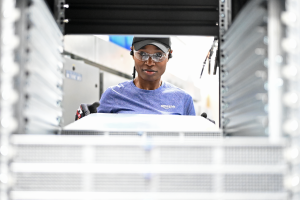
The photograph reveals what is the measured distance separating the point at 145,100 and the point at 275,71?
140 centimetres

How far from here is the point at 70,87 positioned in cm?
285

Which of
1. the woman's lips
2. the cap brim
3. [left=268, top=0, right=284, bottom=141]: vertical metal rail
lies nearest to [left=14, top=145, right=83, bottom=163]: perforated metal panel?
[left=268, top=0, right=284, bottom=141]: vertical metal rail

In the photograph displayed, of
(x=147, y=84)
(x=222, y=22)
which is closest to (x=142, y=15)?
(x=222, y=22)

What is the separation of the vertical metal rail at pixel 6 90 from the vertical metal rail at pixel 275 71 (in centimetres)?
60

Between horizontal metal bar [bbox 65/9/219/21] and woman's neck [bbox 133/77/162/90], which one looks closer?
horizontal metal bar [bbox 65/9/219/21]

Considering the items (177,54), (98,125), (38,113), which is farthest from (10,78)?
(177,54)

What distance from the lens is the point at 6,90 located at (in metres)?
0.70

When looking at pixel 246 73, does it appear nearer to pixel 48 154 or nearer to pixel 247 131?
pixel 247 131

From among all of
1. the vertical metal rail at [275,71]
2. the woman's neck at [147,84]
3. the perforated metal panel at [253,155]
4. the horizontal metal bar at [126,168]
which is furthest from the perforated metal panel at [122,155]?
the woman's neck at [147,84]

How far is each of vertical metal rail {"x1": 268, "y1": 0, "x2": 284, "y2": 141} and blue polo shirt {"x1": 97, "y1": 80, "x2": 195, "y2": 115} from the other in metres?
1.21

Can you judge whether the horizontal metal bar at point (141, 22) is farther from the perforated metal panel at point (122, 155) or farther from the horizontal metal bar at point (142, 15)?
the perforated metal panel at point (122, 155)

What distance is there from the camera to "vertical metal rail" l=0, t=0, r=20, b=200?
70cm

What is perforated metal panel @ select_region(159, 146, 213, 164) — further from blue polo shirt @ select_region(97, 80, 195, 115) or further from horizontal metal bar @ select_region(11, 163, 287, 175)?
blue polo shirt @ select_region(97, 80, 195, 115)

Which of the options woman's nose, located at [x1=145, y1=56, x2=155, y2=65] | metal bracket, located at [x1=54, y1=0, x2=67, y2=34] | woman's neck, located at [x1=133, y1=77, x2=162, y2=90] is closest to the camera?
metal bracket, located at [x1=54, y1=0, x2=67, y2=34]
